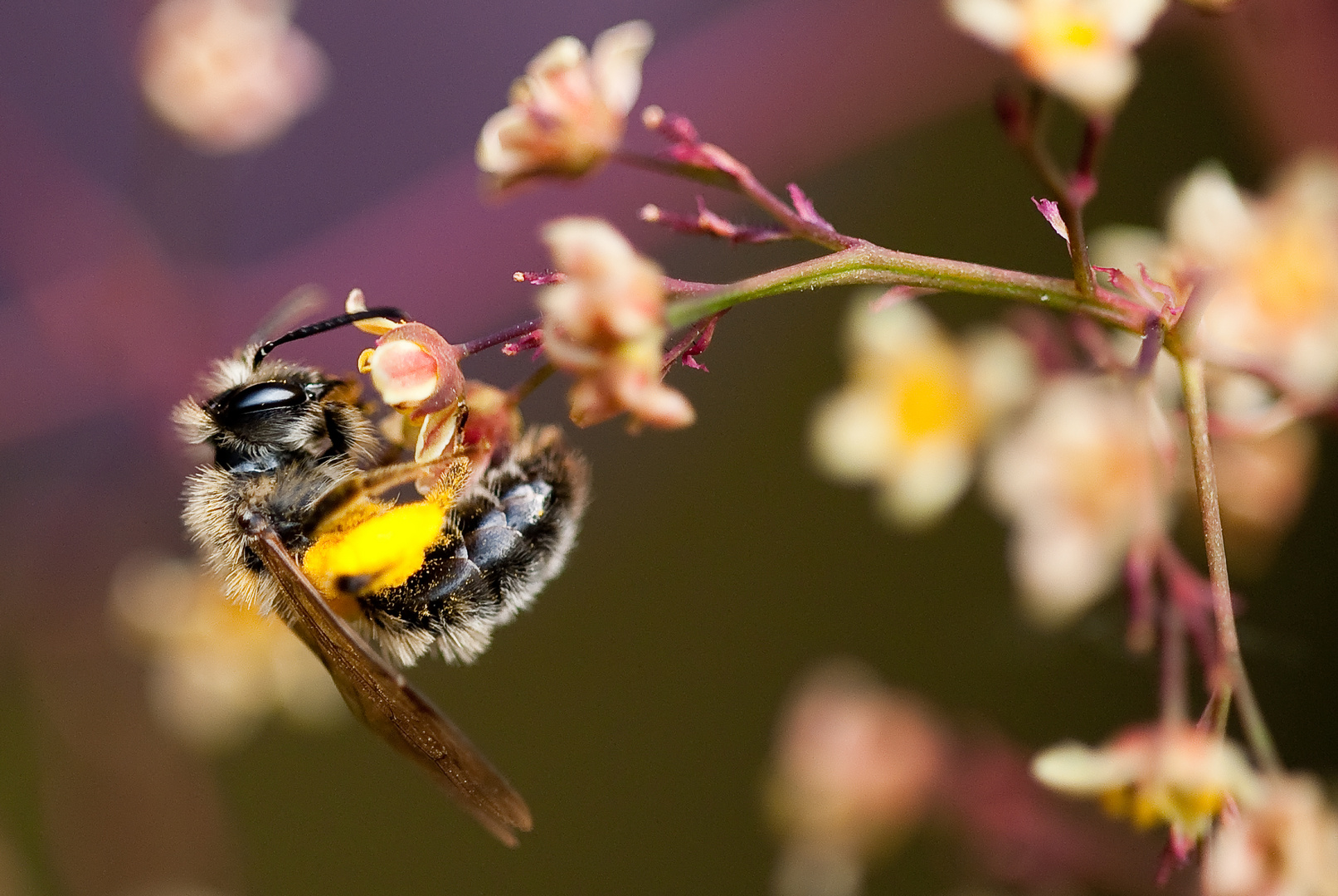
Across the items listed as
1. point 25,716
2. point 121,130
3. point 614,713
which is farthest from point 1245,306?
point 121,130

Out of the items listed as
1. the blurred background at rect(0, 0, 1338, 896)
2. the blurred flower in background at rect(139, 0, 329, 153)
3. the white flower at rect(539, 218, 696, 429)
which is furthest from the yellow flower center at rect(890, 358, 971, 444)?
the blurred flower in background at rect(139, 0, 329, 153)

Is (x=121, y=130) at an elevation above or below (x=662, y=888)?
above

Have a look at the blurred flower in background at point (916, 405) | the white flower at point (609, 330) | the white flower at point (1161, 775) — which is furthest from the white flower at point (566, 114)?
the blurred flower in background at point (916, 405)

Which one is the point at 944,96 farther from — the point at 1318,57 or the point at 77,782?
the point at 77,782

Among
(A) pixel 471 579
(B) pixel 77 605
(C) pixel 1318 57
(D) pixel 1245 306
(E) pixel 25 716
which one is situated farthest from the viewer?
(E) pixel 25 716

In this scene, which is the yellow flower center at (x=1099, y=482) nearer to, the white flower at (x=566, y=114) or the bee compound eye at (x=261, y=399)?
the white flower at (x=566, y=114)
